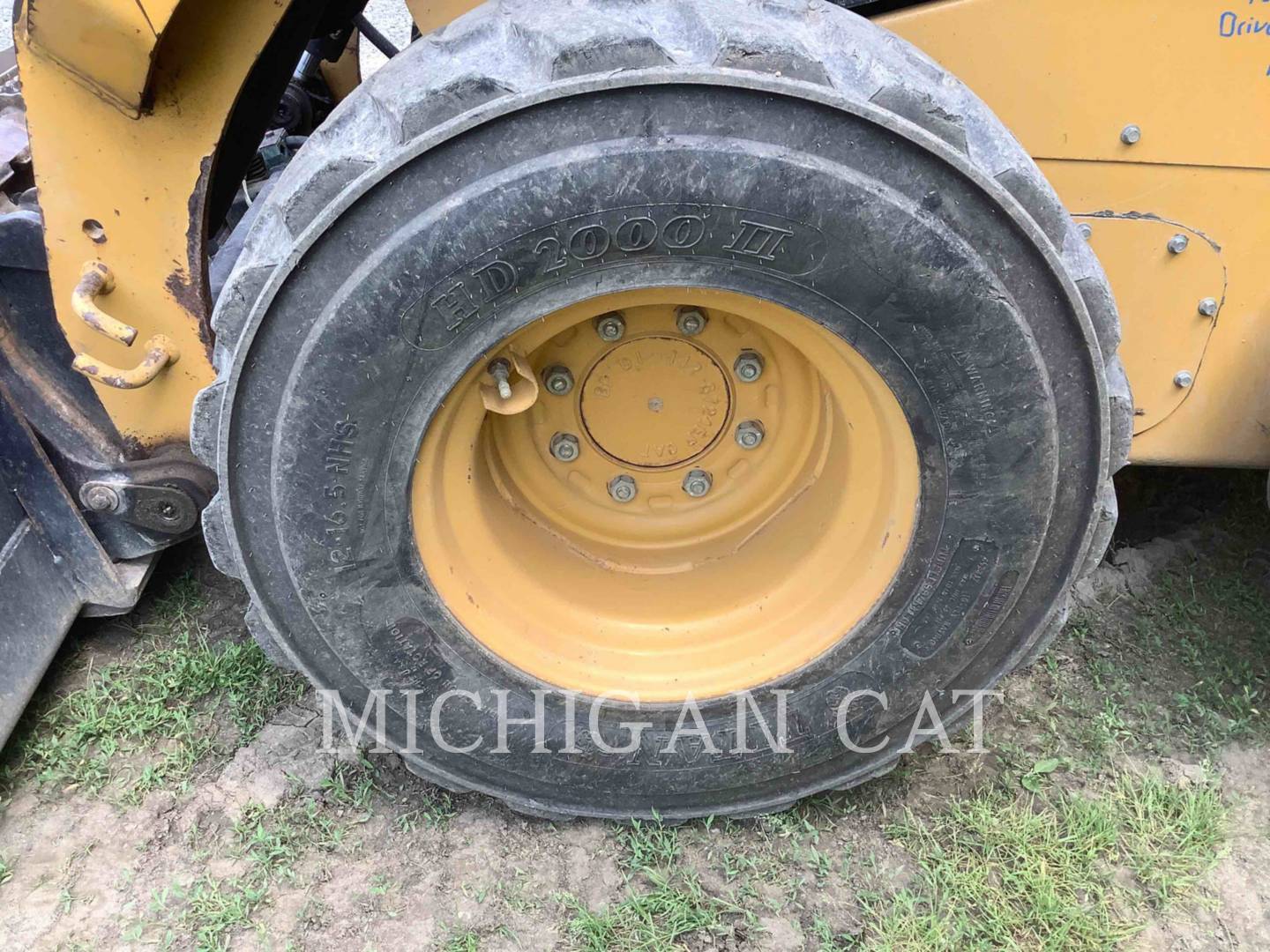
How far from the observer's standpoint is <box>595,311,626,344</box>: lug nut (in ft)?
5.84

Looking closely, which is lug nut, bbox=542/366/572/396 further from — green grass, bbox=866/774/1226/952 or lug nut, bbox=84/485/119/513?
green grass, bbox=866/774/1226/952

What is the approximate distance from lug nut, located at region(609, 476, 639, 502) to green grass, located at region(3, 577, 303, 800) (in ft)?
3.08

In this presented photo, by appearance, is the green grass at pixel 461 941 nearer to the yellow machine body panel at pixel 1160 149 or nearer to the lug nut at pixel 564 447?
the lug nut at pixel 564 447

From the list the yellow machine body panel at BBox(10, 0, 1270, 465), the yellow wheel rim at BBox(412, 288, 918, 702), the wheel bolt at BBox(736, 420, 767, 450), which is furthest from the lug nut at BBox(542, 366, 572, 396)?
the yellow machine body panel at BBox(10, 0, 1270, 465)

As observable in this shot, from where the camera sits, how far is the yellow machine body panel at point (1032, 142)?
1671 millimetres

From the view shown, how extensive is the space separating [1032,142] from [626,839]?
1.56 metres

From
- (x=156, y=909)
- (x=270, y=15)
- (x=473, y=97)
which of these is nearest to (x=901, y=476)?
(x=473, y=97)

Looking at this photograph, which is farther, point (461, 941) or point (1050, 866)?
point (1050, 866)

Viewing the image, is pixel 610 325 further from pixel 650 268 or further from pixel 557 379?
pixel 650 268

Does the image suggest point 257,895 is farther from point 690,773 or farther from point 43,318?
point 43,318

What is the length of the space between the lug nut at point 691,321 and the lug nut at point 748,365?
98 millimetres

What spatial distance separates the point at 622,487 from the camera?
1977 mm

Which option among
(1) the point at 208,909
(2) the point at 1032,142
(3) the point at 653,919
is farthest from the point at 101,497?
(2) the point at 1032,142

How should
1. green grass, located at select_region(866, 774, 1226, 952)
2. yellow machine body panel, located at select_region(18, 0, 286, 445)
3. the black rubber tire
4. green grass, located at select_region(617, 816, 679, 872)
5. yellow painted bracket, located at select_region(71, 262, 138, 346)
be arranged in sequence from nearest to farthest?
the black rubber tire < yellow machine body panel, located at select_region(18, 0, 286, 445) < yellow painted bracket, located at select_region(71, 262, 138, 346) < green grass, located at select_region(866, 774, 1226, 952) < green grass, located at select_region(617, 816, 679, 872)
